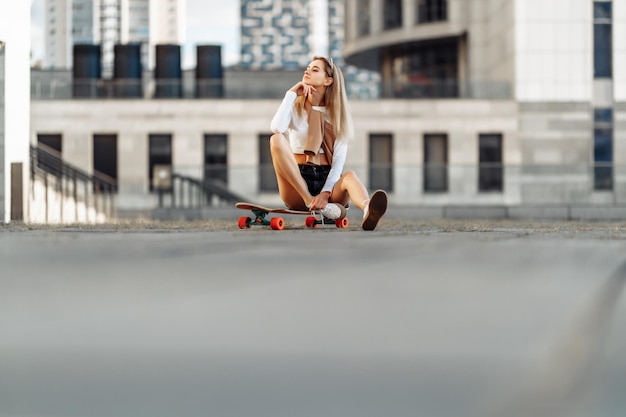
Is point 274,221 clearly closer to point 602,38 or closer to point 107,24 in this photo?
point 602,38

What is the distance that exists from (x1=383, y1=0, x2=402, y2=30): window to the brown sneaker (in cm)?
4275

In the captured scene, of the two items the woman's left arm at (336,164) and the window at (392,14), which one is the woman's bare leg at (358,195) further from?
the window at (392,14)

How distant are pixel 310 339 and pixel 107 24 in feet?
594

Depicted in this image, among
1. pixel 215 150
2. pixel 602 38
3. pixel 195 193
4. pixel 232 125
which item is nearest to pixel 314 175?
pixel 195 193

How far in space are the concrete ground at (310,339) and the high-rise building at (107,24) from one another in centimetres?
16221

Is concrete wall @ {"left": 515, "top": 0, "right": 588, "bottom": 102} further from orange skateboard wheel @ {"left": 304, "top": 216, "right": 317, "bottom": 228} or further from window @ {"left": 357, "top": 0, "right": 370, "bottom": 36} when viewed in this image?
orange skateboard wheel @ {"left": 304, "top": 216, "right": 317, "bottom": 228}

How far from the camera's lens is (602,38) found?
40.5 metres

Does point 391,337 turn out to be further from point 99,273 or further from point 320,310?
point 99,273

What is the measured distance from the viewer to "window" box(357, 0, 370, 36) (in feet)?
173

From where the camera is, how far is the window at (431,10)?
47.6 meters

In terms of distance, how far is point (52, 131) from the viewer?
135 ft

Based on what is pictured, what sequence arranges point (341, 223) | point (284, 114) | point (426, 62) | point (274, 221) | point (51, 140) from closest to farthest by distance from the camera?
point (284, 114), point (341, 223), point (274, 221), point (51, 140), point (426, 62)

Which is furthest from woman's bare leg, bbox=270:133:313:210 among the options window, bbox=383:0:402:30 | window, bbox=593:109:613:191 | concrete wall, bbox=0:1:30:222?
window, bbox=383:0:402:30

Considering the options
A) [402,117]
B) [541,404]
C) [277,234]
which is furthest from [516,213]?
[541,404]
